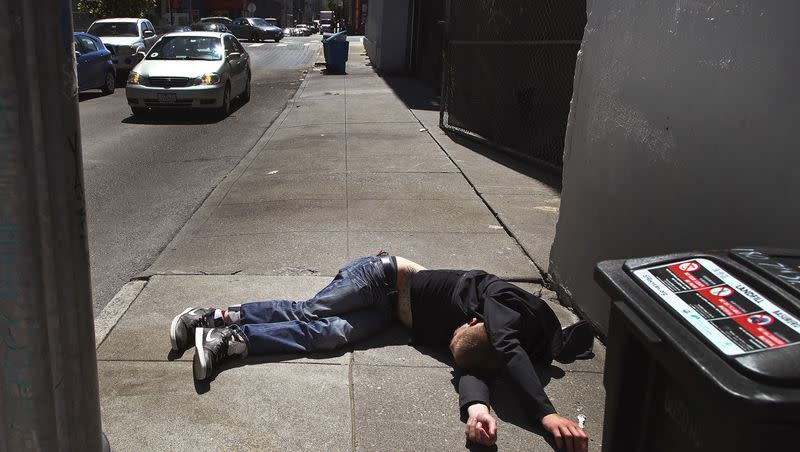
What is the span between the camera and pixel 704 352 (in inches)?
61.0

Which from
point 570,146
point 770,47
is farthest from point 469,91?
point 770,47

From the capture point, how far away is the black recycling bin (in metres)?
1.39

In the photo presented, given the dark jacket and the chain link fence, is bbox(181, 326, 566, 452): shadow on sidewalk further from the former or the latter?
the chain link fence

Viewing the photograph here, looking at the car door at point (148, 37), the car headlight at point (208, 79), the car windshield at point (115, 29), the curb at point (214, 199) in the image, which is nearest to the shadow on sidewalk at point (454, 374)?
the curb at point (214, 199)

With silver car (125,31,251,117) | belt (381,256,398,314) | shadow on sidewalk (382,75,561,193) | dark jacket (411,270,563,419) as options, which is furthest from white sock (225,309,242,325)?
silver car (125,31,251,117)

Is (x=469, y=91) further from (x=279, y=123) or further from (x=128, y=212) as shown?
(x=128, y=212)

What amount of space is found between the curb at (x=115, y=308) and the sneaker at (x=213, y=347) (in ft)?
2.40

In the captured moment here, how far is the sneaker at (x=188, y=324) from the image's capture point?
Result: 12.9 feet

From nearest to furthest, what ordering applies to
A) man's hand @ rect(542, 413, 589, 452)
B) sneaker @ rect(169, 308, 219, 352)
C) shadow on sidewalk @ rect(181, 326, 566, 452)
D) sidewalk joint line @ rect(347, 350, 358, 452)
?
man's hand @ rect(542, 413, 589, 452)
sidewalk joint line @ rect(347, 350, 358, 452)
shadow on sidewalk @ rect(181, 326, 566, 452)
sneaker @ rect(169, 308, 219, 352)

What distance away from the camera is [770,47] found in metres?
2.87

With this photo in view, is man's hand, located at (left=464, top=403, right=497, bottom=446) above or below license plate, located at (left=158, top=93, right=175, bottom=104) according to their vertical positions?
below

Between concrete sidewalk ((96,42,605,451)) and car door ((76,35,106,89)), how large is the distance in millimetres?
7421

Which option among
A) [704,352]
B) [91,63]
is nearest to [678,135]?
[704,352]

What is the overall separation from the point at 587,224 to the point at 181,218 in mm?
4158
